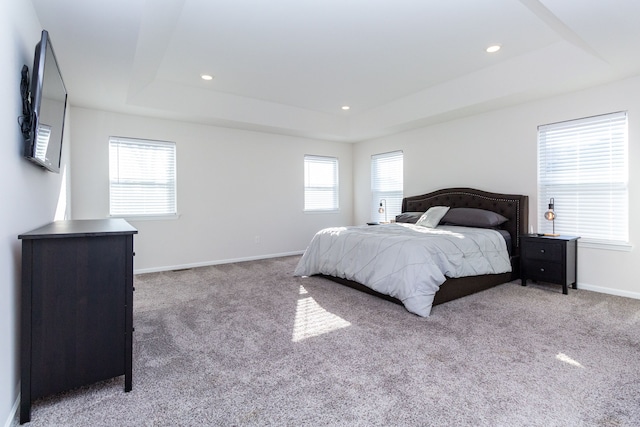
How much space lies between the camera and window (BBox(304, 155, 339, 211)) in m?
A: 6.38

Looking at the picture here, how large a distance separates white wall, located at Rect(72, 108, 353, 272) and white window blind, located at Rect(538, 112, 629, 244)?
12.2ft

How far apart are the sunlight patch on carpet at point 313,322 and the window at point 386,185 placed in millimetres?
3311

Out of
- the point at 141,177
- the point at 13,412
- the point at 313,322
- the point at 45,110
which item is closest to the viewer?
→ the point at 13,412

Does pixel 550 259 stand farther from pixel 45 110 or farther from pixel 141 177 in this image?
pixel 141 177

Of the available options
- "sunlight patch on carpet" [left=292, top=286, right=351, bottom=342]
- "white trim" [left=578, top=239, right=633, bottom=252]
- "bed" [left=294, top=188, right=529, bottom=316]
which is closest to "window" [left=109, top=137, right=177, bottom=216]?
"bed" [left=294, top=188, right=529, bottom=316]

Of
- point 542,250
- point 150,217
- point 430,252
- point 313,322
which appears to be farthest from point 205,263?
point 542,250

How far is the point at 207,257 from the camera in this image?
525cm

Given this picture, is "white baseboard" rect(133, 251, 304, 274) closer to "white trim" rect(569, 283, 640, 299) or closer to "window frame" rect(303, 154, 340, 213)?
"window frame" rect(303, 154, 340, 213)

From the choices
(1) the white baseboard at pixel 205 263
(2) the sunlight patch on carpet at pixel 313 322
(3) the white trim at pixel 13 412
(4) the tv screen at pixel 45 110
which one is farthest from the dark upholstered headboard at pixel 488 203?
(3) the white trim at pixel 13 412

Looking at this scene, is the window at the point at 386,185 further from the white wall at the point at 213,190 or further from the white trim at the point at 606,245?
the white trim at the point at 606,245

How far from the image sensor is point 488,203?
4.52 meters

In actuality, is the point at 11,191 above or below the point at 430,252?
above

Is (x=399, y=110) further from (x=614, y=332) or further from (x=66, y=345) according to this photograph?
(x=66, y=345)

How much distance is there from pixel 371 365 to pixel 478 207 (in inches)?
132
